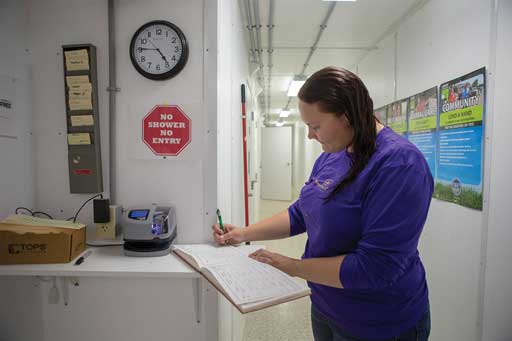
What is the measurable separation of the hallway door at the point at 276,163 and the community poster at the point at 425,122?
18.6 ft

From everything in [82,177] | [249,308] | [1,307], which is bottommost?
[1,307]

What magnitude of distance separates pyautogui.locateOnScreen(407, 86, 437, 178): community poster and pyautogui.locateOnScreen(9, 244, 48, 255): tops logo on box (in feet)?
7.71

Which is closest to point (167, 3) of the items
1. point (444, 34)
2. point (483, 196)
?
point (444, 34)

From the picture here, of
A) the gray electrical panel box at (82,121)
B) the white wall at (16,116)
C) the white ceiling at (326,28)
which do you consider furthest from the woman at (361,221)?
the white ceiling at (326,28)

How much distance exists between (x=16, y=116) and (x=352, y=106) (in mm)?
1482

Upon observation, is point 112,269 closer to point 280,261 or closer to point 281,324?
point 280,261

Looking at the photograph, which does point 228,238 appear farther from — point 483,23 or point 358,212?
point 483,23

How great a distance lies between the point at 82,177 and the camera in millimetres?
A: 1285

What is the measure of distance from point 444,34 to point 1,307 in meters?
3.03

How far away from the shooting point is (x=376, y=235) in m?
0.71

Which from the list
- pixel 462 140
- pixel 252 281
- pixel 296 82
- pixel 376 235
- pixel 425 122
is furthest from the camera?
pixel 296 82

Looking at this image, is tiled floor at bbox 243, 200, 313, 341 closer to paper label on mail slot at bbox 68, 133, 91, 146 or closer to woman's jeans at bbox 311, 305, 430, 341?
woman's jeans at bbox 311, 305, 430, 341

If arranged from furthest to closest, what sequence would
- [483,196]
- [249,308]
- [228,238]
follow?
[483,196] < [228,238] < [249,308]

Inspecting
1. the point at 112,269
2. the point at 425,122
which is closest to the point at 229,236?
the point at 112,269
